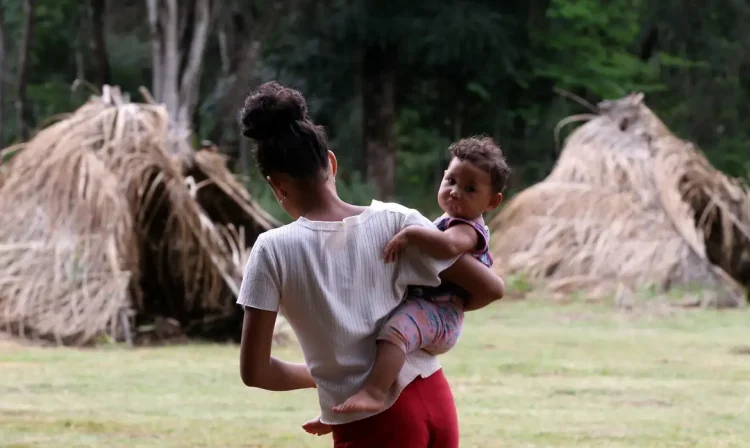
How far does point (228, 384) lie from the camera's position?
7738mm

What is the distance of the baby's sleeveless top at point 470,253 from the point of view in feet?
10.3

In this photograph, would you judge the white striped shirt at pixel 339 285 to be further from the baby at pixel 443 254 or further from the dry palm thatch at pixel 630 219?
the dry palm thatch at pixel 630 219

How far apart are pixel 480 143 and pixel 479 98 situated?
74.9 ft

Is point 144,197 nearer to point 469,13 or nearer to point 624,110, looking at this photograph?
point 624,110

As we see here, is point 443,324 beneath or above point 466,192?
beneath

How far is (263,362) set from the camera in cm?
309

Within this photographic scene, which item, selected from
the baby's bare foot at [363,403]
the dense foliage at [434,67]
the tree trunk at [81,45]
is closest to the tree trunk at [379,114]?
the dense foliage at [434,67]

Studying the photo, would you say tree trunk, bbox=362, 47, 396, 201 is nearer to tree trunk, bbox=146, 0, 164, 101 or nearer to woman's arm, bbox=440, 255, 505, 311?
tree trunk, bbox=146, 0, 164, 101

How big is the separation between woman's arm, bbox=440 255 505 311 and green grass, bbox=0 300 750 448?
2.85m

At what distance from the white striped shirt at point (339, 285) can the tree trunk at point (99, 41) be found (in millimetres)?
23614

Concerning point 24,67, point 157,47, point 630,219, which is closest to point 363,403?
point 630,219

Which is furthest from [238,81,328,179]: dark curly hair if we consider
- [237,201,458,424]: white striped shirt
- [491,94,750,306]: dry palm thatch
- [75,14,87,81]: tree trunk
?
[75,14,87,81]: tree trunk

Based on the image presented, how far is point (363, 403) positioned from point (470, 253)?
495 millimetres

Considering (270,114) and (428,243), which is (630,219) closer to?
(428,243)
